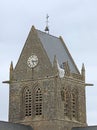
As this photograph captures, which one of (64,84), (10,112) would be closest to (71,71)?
(64,84)

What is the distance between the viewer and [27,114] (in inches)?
3179

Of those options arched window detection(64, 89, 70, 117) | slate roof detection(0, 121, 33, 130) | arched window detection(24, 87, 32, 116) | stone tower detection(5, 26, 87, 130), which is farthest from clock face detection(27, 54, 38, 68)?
slate roof detection(0, 121, 33, 130)

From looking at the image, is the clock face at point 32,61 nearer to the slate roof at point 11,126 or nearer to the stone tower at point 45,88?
the stone tower at point 45,88

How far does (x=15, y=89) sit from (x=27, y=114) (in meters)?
3.55

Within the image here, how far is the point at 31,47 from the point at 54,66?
4.55m

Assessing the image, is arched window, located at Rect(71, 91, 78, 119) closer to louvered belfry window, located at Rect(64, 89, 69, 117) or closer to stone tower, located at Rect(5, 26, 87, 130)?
stone tower, located at Rect(5, 26, 87, 130)

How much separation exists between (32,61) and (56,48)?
4.04 m

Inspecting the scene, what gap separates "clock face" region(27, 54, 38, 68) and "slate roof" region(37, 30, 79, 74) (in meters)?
1.61

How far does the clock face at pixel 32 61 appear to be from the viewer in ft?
266

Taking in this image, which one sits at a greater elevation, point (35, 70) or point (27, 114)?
point (35, 70)

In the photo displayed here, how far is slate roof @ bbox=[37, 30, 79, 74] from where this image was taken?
8181 centimetres

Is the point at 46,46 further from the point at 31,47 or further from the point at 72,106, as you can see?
the point at 72,106

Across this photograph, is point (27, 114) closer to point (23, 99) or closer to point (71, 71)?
point (23, 99)

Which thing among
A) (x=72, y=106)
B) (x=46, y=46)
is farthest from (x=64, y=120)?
(x=46, y=46)
